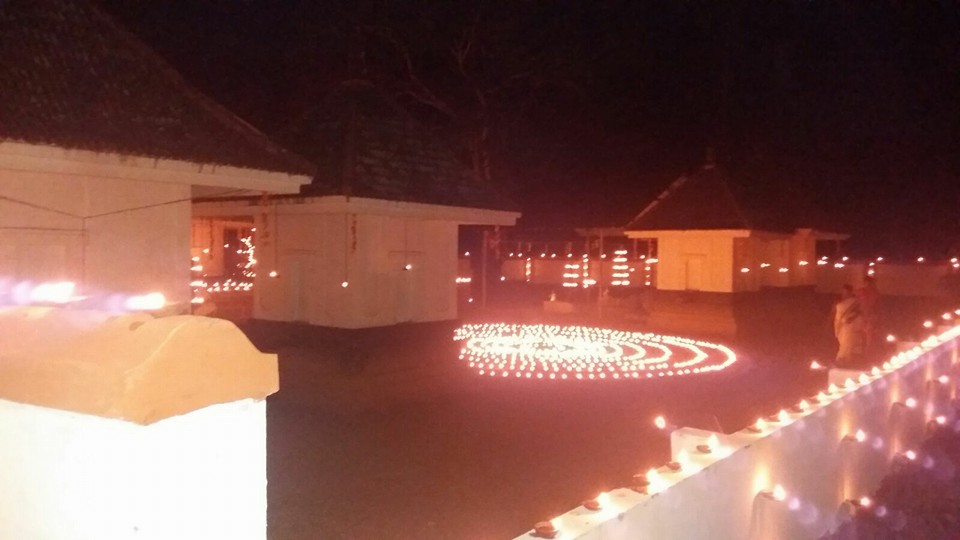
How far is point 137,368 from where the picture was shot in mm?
1918

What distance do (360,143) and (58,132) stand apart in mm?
5753

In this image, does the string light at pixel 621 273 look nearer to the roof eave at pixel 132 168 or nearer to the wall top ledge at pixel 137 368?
the roof eave at pixel 132 168

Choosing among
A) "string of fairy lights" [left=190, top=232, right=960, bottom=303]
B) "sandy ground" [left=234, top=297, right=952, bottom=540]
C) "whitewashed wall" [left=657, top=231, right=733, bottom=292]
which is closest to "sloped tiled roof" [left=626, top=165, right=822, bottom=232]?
"whitewashed wall" [left=657, top=231, right=733, bottom=292]

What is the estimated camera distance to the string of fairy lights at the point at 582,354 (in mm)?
13585

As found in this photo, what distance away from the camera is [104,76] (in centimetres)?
789

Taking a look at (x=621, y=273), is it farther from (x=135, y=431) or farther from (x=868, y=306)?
(x=135, y=431)

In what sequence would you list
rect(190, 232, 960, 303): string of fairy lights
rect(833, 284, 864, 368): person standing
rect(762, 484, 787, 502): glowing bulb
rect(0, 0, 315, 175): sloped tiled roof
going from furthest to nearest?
rect(190, 232, 960, 303): string of fairy lights, rect(833, 284, 864, 368): person standing, rect(0, 0, 315, 175): sloped tiled roof, rect(762, 484, 787, 502): glowing bulb

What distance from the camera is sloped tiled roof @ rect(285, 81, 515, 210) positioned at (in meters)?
11.4

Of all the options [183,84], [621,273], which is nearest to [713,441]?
[183,84]

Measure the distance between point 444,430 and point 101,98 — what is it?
16.8 feet

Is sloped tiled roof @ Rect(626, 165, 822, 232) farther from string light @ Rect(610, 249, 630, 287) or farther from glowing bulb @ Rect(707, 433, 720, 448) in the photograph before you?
glowing bulb @ Rect(707, 433, 720, 448)

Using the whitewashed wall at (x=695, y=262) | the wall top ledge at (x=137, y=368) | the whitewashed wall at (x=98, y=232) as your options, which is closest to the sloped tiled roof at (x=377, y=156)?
the whitewashed wall at (x=98, y=232)

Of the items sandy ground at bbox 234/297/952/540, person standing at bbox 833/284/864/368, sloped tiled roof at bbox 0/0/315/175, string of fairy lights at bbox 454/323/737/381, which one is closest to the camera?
sandy ground at bbox 234/297/952/540

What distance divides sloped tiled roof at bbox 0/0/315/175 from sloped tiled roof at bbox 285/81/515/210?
92.7 inches
